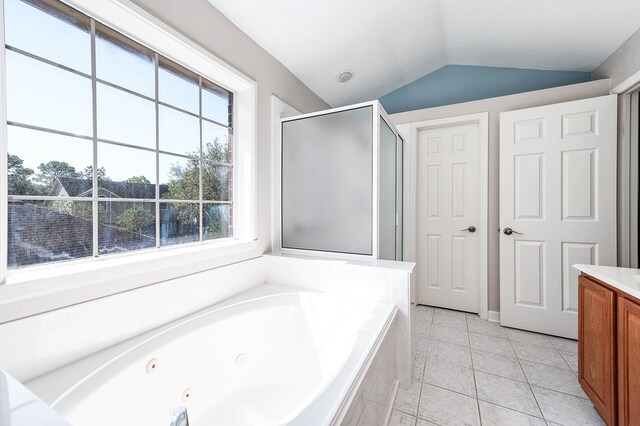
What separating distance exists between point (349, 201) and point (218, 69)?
1.17 metres

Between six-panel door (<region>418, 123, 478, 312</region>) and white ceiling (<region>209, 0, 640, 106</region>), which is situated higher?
white ceiling (<region>209, 0, 640, 106</region>)

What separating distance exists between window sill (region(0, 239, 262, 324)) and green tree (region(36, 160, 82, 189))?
0.34 metres

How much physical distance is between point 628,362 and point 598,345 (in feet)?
0.70

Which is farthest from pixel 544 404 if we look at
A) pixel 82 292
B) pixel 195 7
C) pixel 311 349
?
pixel 195 7

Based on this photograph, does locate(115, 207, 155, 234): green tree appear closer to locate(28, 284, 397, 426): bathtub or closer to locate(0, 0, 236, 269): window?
locate(0, 0, 236, 269): window

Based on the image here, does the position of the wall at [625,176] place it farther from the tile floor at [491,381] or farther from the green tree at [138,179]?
the green tree at [138,179]

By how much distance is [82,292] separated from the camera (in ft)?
3.41

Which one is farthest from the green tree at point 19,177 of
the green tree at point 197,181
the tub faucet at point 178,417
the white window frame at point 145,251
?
the tub faucet at point 178,417

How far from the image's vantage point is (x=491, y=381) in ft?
5.42

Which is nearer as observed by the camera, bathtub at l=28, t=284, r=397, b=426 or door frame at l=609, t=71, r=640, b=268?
bathtub at l=28, t=284, r=397, b=426

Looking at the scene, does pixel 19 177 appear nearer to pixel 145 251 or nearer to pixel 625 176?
pixel 145 251

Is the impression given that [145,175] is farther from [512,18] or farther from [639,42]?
[639,42]

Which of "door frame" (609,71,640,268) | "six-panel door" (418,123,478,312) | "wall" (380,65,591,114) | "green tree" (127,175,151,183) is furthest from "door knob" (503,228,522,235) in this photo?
"green tree" (127,175,151,183)

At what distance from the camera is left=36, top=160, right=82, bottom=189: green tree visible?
3.40ft
